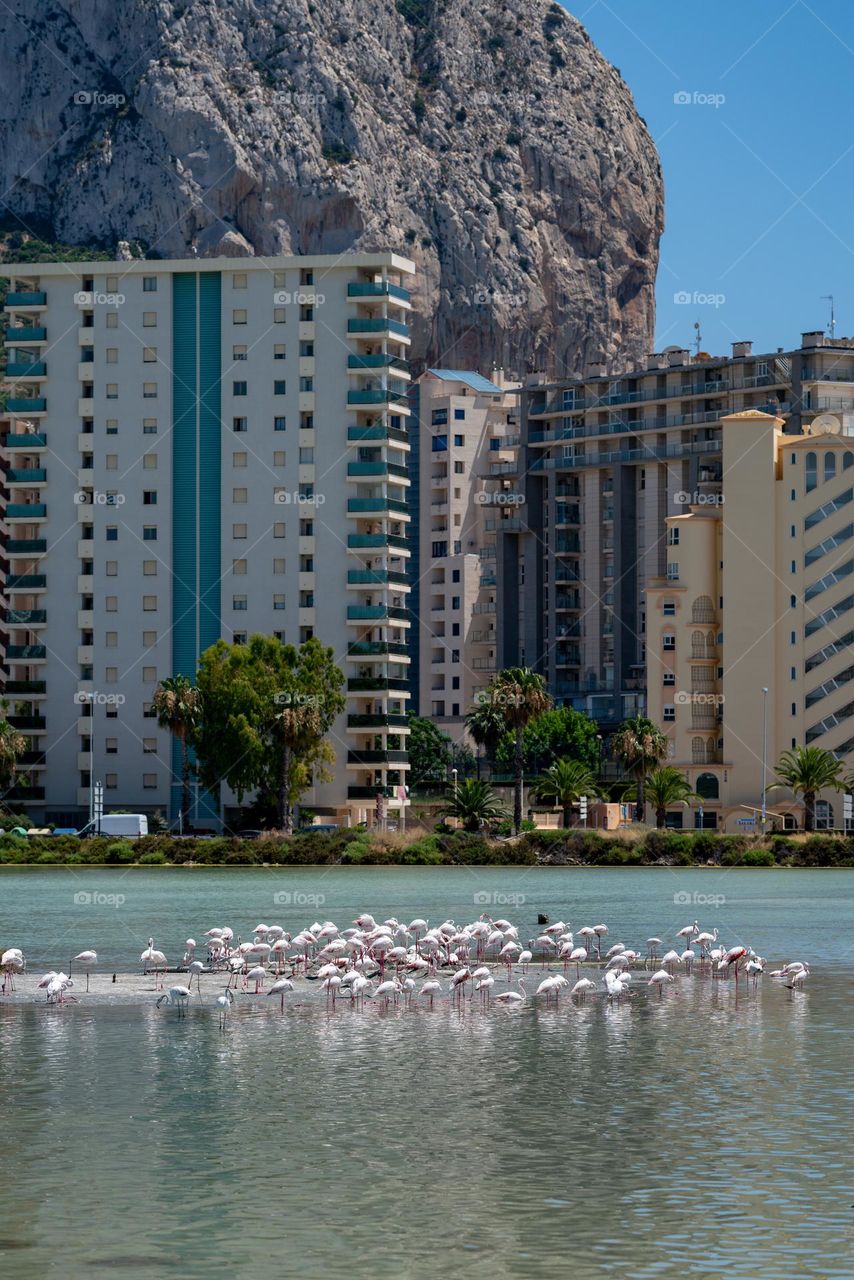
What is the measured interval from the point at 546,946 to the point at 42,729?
104049mm

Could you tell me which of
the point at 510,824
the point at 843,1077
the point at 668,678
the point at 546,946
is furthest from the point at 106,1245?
the point at 668,678

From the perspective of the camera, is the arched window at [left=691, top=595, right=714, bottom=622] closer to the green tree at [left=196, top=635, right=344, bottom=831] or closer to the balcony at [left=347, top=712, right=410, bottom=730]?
the balcony at [left=347, top=712, right=410, bottom=730]

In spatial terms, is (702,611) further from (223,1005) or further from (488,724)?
Result: (223,1005)

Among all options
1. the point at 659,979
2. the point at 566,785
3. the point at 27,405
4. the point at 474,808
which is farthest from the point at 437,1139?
the point at 27,405

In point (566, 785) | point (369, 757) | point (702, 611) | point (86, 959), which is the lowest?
point (86, 959)

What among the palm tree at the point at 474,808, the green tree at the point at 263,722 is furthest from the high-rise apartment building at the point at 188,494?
the palm tree at the point at 474,808

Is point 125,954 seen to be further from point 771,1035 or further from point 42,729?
point 42,729

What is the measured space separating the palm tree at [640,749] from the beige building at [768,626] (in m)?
9.51

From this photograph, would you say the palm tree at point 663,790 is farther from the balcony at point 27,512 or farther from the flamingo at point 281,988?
the flamingo at point 281,988

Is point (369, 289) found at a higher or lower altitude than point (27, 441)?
higher

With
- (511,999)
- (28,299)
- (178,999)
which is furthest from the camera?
(28,299)

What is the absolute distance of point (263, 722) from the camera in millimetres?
128000

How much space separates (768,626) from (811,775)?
66.3ft

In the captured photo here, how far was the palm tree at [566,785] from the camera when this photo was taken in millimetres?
139500
